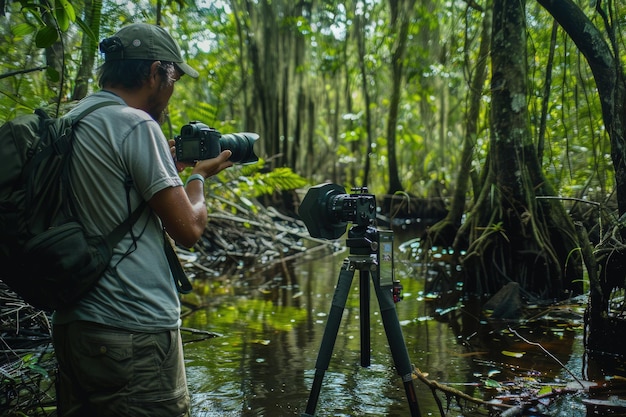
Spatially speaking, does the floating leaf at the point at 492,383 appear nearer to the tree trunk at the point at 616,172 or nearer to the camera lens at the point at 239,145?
the tree trunk at the point at 616,172

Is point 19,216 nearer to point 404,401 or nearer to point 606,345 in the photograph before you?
point 404,401

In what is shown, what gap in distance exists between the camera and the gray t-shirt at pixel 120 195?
192 centimetres

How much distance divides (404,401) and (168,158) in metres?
2.06

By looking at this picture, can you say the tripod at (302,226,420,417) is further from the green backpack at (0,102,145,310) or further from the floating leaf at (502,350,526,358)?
the floating leaf at (502,350,526,358)

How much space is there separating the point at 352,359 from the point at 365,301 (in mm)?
1457

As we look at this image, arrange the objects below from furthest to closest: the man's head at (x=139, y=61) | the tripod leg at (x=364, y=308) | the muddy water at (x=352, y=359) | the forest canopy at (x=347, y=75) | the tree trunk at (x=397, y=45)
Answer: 1. the tree trunk at (x=397, y=45)
2. the forest canopy at (x=347, y=75)
3. the muddy water at (x=352, y=359)
4. the tripod leg at (x=364, y=308)
5. the man's head at (x=139, y=61)

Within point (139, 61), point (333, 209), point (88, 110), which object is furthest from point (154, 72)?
point (333, 209)

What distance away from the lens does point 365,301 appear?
114 inches

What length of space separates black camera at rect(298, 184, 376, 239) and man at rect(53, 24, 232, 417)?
87 centimetres

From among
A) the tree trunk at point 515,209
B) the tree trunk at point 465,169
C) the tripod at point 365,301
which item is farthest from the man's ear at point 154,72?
the tree trunk at point 465,169

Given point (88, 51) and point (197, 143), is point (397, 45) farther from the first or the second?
point (197, 143)

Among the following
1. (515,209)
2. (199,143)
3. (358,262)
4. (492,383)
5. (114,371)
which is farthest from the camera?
(515,209)

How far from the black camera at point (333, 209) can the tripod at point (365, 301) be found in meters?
0.07

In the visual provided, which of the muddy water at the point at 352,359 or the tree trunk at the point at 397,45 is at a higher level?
the tree trunk at the point at 397,45
